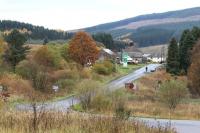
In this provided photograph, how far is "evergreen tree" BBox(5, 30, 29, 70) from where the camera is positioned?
261 feet

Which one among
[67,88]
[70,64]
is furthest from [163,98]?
[70,64]

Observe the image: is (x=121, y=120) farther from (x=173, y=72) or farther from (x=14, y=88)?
(x=173, y=72)

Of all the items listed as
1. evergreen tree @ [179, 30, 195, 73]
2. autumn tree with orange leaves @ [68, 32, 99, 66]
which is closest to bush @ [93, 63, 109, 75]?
autumn tree with orange leaves @ [68, 32, 99, 66]

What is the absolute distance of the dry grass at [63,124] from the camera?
1206cm

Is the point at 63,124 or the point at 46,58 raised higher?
the point at 63,124

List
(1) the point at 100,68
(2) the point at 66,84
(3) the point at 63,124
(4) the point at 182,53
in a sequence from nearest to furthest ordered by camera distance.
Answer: (3) the point at 63,124 → (2) the point at 66,84 → (4) the point at 182,53 → (1) the point at 100,68

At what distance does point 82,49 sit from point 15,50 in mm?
21902

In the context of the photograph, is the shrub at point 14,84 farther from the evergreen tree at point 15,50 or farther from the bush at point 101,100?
the bush at point 101,100

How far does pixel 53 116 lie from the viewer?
13953mm

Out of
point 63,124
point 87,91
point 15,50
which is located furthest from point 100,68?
point 63,124

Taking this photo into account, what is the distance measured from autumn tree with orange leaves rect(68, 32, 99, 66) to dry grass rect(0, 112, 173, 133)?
3257 inches

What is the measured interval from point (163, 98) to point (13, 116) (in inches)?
1116

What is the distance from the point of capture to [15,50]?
3174 inches

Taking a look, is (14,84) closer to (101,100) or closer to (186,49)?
(101,100)
